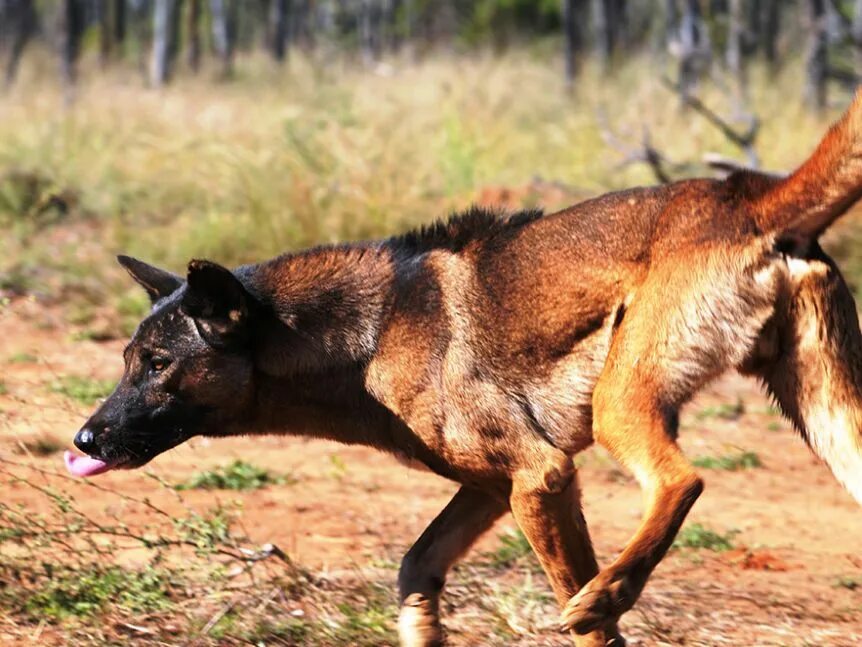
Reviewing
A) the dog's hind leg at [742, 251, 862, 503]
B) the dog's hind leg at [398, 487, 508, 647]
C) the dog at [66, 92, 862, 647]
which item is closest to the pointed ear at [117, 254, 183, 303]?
the dog at [66, 92, 862, 647]

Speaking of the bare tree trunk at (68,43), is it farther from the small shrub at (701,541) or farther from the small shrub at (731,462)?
Answer: the small shrub at (701,541)

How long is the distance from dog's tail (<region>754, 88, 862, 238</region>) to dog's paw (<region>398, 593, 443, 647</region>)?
1.68m

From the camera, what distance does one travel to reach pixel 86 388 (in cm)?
751

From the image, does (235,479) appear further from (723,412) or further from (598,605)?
(723,412)

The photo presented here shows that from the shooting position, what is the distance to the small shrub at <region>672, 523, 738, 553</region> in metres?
5.68

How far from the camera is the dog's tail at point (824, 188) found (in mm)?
3834

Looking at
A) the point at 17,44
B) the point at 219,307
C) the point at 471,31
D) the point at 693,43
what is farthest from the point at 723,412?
the point at 471,31

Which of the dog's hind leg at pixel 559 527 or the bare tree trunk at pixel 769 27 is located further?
the bare tree trunk at pixel 769 27

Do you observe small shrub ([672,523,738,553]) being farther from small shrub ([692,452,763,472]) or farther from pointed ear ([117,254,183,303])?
pointed ear ([117,254,183,303])

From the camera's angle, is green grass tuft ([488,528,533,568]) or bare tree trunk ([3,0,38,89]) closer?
green grass tuft ([488,528,533,568])

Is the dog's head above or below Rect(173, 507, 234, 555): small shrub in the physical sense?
above

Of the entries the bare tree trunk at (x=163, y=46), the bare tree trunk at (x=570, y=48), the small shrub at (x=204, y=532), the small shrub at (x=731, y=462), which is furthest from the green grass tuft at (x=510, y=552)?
the bare tree trunk at (x=163, y=46)

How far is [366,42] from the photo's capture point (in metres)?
42.0

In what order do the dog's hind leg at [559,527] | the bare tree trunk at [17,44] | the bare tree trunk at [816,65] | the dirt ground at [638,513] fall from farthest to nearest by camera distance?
the bare tree trunk at [17,44] → the bare tree trunk at [816,65] → the dirt ground at [638,513] → the dog's hind leg at [559,527]
